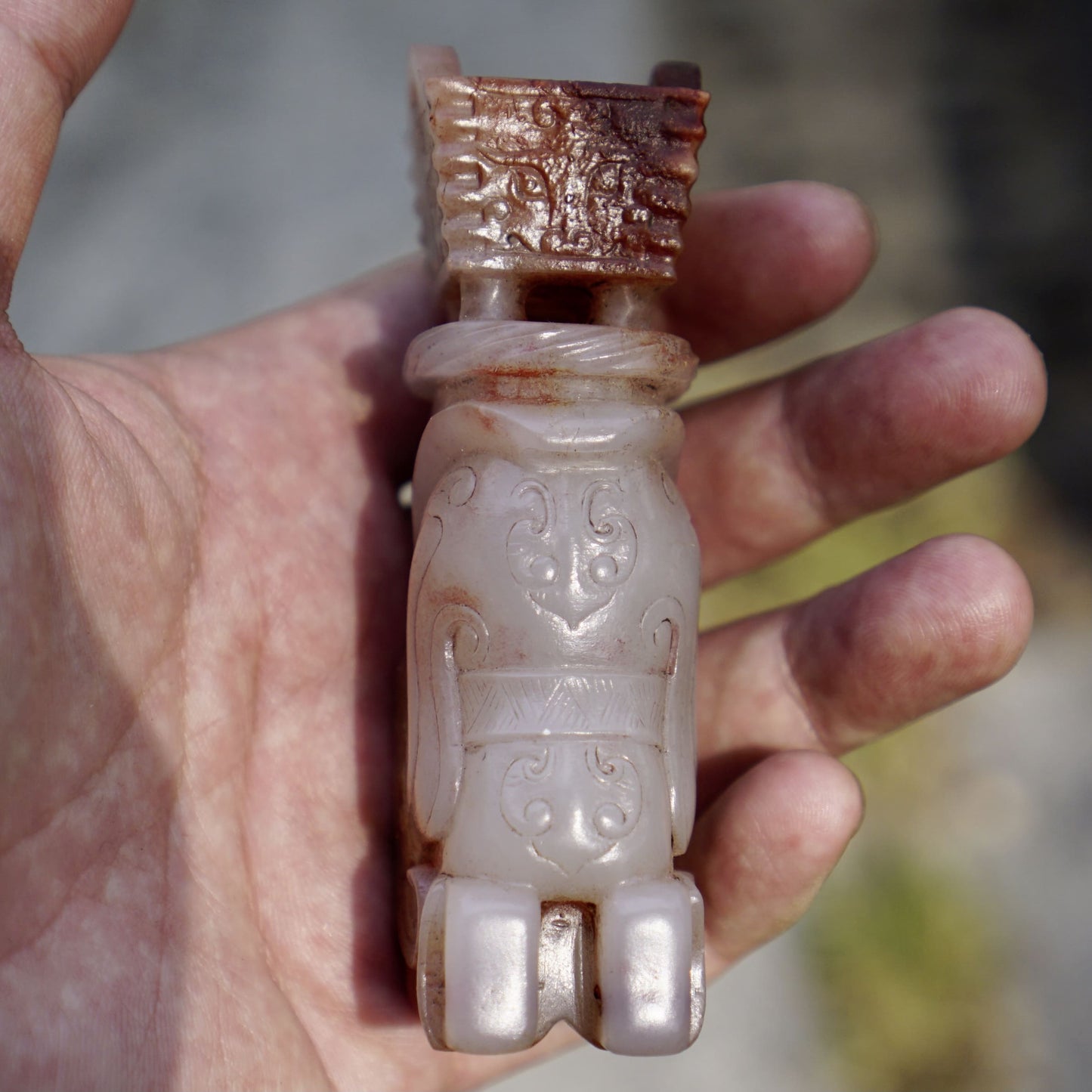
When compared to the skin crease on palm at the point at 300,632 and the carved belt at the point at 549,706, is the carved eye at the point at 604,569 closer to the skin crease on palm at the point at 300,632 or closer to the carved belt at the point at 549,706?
the carved belt at the point at 549,706

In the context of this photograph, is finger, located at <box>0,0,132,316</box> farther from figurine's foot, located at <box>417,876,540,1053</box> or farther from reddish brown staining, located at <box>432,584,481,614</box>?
figurine's foot, located at <box>417,876,540,1053</box>

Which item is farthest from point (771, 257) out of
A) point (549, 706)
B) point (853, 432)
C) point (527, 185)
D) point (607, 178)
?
point (549, 706)

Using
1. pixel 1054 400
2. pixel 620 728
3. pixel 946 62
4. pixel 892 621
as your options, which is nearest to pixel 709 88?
pixel 946 62

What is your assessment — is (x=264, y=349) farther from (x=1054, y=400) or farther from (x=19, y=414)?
(x=1054, y=400)

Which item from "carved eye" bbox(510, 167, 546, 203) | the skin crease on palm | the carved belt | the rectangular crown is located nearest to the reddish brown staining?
the carved belt

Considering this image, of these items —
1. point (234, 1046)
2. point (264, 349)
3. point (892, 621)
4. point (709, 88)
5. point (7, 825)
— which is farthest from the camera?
point (709, 88)
